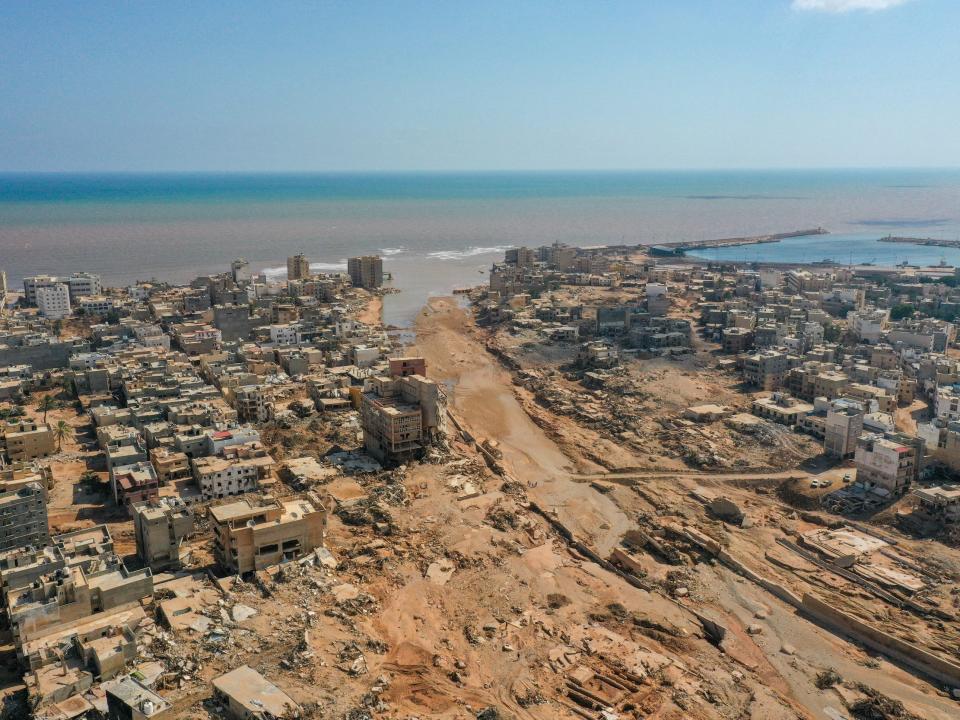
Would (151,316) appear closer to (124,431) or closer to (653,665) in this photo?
(124,431)

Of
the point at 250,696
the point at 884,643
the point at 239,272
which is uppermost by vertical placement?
the point at 239,272

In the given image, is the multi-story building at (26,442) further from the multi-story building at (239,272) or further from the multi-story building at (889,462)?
the multi-story building at (239,272)

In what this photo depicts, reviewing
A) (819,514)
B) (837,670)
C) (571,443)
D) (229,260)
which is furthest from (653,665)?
(229,260)

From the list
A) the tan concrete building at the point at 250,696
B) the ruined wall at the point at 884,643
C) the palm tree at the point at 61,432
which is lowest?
the ruined wall at the point at 884,643

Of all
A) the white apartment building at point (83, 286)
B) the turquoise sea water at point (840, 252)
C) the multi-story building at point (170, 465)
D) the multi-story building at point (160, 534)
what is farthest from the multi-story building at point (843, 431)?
the turquoise sea water at point (840, 252)

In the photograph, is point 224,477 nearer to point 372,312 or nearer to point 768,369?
point 768,369

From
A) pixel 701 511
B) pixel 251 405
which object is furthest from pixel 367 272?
pixel 701 511

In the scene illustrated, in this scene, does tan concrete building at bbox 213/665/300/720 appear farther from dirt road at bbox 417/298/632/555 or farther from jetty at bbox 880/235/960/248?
jetty at bbox 880/235/960/248
